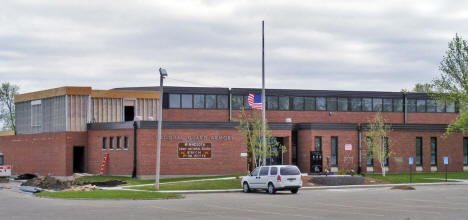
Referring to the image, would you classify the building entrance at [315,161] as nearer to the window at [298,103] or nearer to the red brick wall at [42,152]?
the window at [298,103]

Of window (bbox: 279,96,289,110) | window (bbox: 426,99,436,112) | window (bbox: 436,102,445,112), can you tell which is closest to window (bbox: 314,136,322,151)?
window (bbox: 279,96,289,110)

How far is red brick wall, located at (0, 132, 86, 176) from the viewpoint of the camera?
185 ft

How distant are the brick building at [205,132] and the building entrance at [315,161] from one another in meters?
0.08

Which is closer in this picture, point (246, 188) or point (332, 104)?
point (246, 188)

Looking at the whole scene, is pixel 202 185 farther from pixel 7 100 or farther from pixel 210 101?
pixel 7 100

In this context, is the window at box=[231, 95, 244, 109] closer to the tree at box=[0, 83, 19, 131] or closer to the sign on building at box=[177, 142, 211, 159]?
the sign on building at box=[177, 142, 211, 159]

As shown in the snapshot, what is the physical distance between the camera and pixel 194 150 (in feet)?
166

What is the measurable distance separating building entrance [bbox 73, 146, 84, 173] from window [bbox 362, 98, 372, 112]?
94.5ft

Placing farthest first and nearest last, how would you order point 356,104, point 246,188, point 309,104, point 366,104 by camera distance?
point 366,104
point 356,104
point 309,104
point 246,188

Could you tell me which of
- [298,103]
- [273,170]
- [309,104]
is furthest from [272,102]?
[273,170]

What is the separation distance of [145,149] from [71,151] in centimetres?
A: 1016

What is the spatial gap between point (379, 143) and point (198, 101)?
18169 mm

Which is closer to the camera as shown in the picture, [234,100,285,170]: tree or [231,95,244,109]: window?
[234,100,285,170]: tree

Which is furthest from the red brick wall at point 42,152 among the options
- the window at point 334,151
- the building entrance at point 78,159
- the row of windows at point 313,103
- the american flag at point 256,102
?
the window at point 334,151
